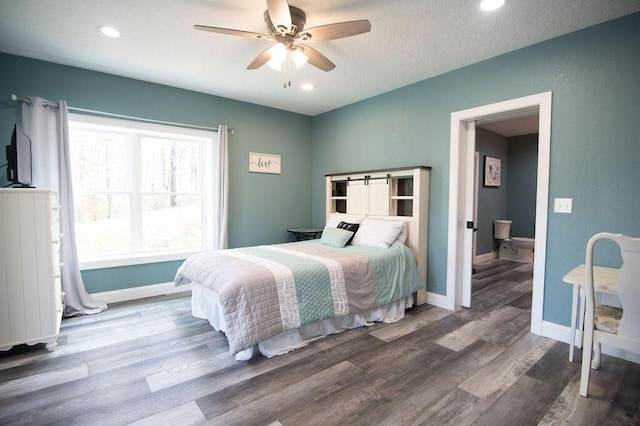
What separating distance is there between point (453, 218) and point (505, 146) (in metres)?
4.02

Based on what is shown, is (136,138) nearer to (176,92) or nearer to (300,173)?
(176,92)

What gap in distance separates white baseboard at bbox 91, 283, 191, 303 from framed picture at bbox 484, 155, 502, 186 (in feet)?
18.0

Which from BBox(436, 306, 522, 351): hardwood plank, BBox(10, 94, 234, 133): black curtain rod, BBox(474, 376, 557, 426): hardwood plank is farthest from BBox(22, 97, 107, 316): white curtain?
BBox(474, 376, 557, 426): hardwood plank

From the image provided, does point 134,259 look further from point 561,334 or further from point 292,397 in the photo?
point 561,334

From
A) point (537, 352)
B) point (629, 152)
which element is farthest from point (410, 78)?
point (537, 352)

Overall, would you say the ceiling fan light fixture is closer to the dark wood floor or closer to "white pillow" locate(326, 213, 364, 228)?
"white pillow" locate(326, 213, 364, 228)

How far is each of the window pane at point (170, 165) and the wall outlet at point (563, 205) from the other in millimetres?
4105

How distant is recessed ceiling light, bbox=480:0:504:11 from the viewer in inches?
81.7

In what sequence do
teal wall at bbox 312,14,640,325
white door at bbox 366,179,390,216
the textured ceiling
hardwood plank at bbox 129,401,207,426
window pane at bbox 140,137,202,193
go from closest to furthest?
hardwood plank at bbox 129,401,207,426, the textured ceiling, teal wall at bbox 312,14,640,325, white door at bbox 366,179,390,216, window pane at bbox 140,137,202,193

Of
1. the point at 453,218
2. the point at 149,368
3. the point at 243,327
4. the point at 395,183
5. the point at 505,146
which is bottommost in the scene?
the point at 149,368

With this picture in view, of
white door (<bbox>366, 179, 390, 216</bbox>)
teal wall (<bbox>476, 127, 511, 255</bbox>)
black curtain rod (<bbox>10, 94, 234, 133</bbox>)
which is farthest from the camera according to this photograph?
teal wall (<bbox>476, 127, 511, 255</bbox>)

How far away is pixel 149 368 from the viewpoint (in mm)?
2162

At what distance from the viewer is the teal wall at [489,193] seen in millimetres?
5566

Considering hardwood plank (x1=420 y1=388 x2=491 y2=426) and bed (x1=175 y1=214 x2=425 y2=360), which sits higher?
bed (x1=175 y1=214 x2=425 y2=360)
